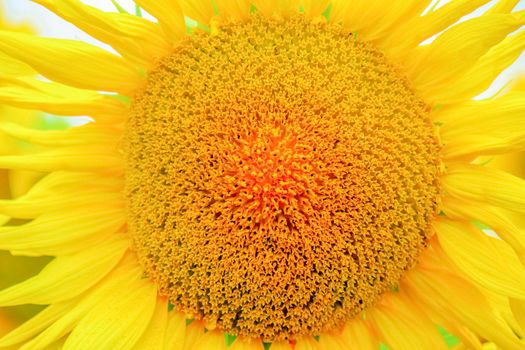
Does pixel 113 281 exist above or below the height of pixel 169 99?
below

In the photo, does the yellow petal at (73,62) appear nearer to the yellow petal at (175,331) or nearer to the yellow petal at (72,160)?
the yellow petal at (72,160)

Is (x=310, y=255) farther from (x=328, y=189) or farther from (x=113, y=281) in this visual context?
(x=113, y=281)

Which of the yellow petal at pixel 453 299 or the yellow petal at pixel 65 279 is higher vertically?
the yellow petal at pixel 453 299

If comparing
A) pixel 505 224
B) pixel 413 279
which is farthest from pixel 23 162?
pixel 505 224

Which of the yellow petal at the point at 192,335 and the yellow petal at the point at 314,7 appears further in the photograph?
the yellow petal at the point at 192,335

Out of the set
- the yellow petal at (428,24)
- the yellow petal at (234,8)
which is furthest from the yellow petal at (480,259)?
the yellow petal at (234,8)

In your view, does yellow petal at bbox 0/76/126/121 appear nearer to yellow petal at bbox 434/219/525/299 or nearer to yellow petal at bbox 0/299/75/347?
yellow petal at bbox 0/299/75/347

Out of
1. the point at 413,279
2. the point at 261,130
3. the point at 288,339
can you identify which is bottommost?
the point at 288,339

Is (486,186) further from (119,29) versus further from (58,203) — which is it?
(58,203)

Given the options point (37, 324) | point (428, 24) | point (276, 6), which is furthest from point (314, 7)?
point (37, 324)
